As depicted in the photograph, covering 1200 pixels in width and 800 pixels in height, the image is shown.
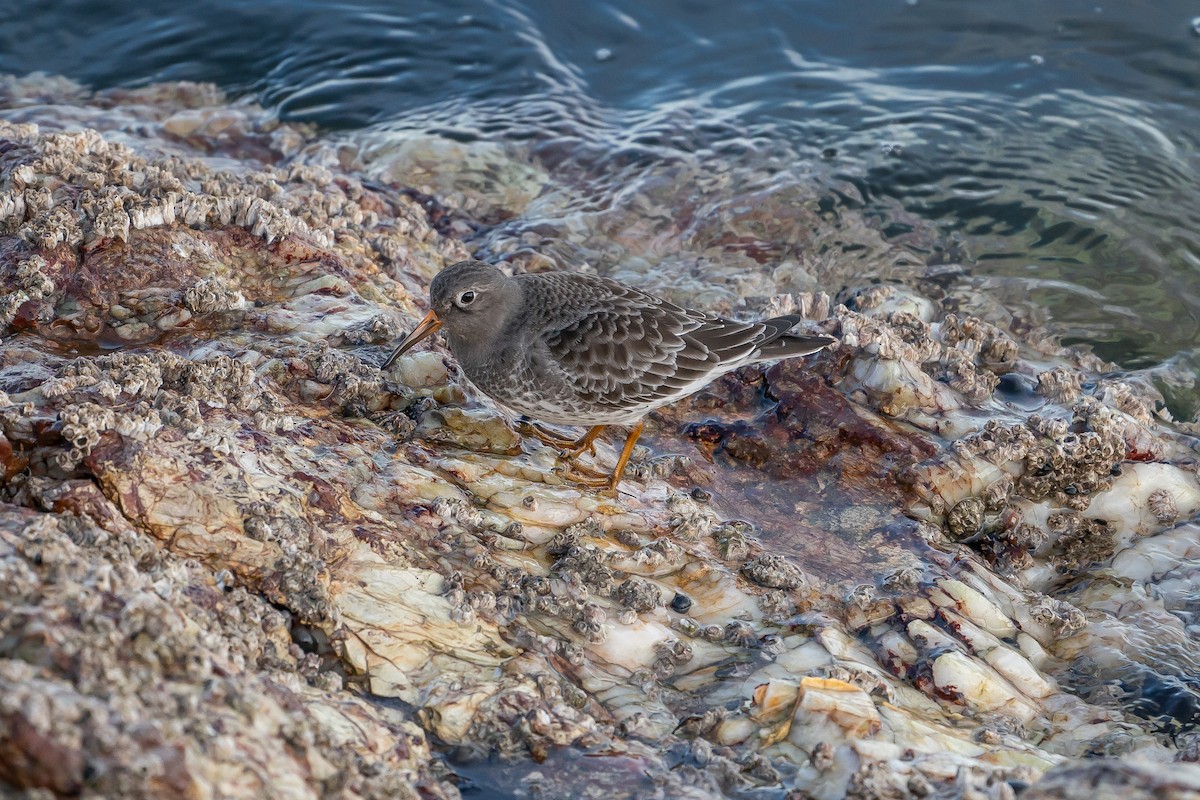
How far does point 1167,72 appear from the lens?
1153 centimetres

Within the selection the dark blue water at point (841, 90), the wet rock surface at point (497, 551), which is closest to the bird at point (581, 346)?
the wet rock surface at point (497, 551)

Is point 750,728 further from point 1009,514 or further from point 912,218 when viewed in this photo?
point 912,218

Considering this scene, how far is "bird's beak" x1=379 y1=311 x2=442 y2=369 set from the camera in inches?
231

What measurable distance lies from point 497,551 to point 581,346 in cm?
160

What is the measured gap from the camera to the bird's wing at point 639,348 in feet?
19.6

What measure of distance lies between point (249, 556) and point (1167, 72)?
11.7 meters

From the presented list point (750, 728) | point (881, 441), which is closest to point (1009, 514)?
point (881, 441)

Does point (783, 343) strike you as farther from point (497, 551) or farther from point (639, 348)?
point (497, 551)

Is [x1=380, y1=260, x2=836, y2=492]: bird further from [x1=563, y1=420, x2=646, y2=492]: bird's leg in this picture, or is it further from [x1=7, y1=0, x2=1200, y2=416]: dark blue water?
[x1=7, y1=0, x2=1200, y2=416]: dark blue water

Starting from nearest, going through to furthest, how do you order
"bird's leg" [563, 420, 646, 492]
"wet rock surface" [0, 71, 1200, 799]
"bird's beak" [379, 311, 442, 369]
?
"wet rock surface" [0, 71, 1200, 799] → "bird's leg" [563, 420, 646, 492] → "bird's beak" [379, 311, 442, 369]

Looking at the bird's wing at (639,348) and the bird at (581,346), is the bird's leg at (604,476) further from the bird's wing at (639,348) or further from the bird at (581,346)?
the bird's wing at (639,348)

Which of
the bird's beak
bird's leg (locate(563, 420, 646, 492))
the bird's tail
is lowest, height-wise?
bird's leg (locate(563, 420, 646, 492))

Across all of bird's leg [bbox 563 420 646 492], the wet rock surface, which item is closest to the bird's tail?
the wet rock surface

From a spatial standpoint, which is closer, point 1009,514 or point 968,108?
point 1009,514
